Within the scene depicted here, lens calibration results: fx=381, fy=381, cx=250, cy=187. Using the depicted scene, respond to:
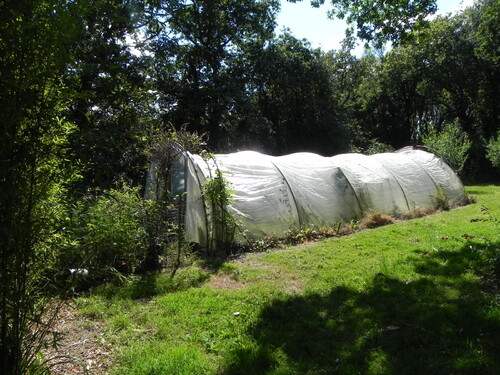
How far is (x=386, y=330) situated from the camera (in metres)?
4.24

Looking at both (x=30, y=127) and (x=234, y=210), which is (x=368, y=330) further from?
(x=234, y=210)

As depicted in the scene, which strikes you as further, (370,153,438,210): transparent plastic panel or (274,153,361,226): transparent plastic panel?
(370,153,438,210): transparent plastic panel

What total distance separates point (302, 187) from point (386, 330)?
6378 millimetres

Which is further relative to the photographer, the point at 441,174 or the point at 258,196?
the point at 441,174

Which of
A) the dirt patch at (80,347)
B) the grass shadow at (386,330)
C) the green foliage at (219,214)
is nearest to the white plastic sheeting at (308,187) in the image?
the green foliage at (219,214)

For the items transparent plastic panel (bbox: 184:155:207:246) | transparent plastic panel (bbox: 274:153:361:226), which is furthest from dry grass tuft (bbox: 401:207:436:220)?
transparent plastic panel (bbox: 184:155:207:246)

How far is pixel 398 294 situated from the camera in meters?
5.21

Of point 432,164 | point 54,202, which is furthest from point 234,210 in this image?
point 432,164

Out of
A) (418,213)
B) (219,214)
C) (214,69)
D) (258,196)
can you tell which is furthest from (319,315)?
(214,69)

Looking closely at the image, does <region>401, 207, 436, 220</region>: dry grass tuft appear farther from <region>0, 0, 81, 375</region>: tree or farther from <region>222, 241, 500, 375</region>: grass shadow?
<region>0, 0, 81, 375</region>: tree

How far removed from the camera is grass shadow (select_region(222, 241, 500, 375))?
3586mm

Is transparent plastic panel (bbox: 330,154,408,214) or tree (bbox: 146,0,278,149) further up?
tree (bbox: 146,0,278,149)

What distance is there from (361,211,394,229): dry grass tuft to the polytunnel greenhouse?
17.3 inches

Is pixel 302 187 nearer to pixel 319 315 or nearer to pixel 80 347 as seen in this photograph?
pixel 319 315
